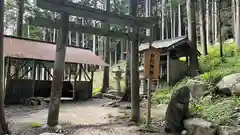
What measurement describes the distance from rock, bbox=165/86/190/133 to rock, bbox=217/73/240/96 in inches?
90.6

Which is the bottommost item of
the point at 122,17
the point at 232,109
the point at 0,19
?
the point at 232,109

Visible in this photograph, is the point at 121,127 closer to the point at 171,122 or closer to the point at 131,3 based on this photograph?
the point at 171,122

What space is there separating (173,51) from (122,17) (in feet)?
32.8

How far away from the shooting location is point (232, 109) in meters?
6.30

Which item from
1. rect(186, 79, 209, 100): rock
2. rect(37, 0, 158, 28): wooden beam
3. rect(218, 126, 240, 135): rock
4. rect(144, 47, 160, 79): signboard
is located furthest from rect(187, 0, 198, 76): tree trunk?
rect(218, 126, 240, 135): rock

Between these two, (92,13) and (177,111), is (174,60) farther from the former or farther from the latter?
(92,13)

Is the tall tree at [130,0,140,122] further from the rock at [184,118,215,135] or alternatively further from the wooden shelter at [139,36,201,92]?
the wooden shelter at [139,36,201,92]

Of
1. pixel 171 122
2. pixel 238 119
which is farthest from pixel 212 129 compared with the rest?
pixel 171 122

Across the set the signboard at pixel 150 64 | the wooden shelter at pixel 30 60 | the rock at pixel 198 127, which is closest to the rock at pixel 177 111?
the rock at pixel 198 127

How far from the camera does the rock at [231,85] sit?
25.4 feet

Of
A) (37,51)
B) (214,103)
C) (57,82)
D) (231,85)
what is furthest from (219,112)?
(37,51)

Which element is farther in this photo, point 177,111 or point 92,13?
point 92,13

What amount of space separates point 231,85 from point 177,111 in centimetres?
293

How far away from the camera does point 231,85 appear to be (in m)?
8.11
